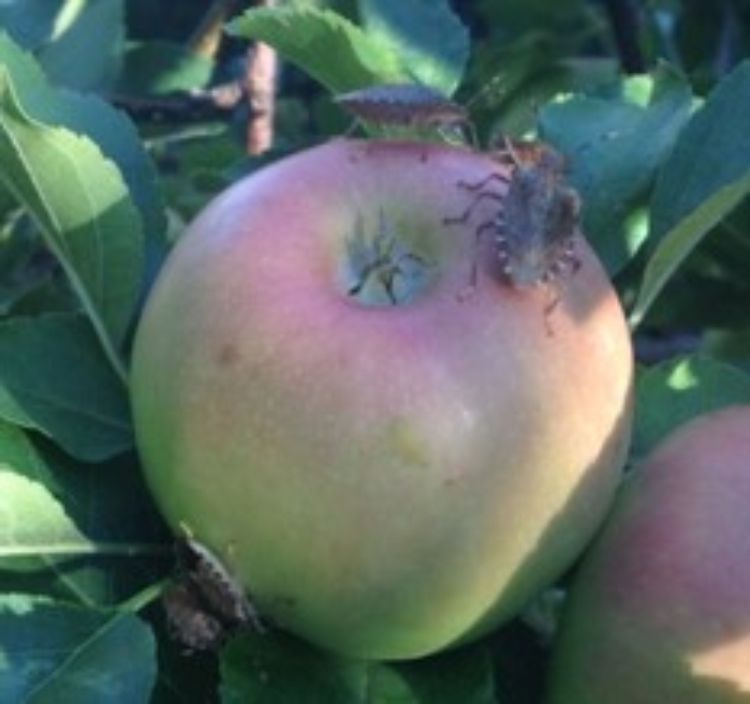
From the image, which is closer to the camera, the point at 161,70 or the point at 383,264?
the point at 383,264

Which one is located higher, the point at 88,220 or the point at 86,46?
the point at 88,220

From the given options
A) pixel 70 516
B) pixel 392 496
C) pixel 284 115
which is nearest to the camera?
pixel 392 496

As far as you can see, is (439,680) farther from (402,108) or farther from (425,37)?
(425,37)

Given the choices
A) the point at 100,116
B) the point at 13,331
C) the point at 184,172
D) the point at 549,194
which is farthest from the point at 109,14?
the point at 549,194

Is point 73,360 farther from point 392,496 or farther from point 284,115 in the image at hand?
point 284,115

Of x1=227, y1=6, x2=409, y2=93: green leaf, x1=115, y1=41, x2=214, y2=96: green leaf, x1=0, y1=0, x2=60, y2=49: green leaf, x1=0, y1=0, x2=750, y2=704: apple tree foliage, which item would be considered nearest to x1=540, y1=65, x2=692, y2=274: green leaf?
x1=0, y1=0, x2=750, y2=704: apple tree foliage

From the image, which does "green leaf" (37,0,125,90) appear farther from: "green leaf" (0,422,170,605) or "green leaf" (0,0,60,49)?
"green leaf" (0,422,170,605)

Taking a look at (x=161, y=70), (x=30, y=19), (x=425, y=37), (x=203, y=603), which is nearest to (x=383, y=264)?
(x=203, y=603)
